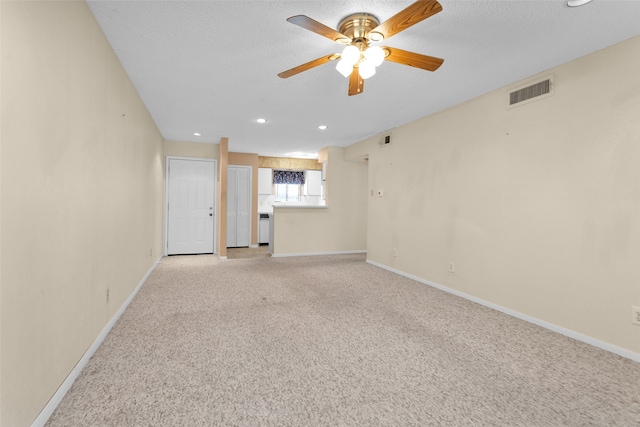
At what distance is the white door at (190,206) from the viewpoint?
6.07 meters

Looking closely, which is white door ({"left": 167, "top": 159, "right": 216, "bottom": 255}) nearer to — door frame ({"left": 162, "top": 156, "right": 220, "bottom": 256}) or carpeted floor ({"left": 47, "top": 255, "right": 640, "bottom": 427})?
door frame ({"left": 162, "top": 156, "right": 220, "bottom": 256})

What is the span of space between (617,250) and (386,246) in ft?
9.87

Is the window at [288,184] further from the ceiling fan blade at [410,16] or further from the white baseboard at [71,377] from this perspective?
the ceiling fan blade at [410,16]

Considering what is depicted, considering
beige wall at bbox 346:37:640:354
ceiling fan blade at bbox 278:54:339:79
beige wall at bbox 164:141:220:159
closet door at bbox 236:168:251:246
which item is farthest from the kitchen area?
ceiling fan blade at bbox 278:54:339:79

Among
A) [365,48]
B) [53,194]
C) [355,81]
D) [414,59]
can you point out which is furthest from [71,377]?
[414,59]

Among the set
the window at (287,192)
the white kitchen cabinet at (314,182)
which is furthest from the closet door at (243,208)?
the white kitchen cabinet at (314,182)

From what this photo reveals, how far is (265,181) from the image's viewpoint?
777 cm

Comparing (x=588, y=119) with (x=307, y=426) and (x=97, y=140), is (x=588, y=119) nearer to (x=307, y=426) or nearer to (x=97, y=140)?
(x=307, y=426)

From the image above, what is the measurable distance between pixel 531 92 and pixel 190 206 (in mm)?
5884

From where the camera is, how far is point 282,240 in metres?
6.24

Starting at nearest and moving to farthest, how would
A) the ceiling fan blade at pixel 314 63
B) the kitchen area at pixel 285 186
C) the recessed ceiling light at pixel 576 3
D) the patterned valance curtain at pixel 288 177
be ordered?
the recessed ceiling light at pixel 576 3, the ceiling fan blade at pixel 314 63, the kitchen area at pixel 285 186, the patterned valance curtain at pixel 288 177

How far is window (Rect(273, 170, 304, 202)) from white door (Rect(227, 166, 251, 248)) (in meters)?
1.09

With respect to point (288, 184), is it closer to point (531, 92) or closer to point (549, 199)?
point (531, 92)

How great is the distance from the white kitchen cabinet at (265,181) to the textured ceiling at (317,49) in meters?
3.60
